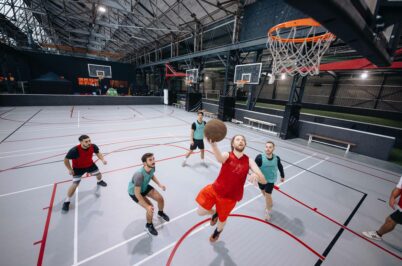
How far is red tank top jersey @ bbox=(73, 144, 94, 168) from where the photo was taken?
3.67 metres

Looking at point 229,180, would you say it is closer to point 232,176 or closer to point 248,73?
point 232,176

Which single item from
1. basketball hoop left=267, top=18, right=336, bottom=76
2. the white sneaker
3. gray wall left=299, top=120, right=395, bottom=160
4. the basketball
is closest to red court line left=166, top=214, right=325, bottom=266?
the white sneaker

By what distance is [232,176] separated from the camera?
8.11ft

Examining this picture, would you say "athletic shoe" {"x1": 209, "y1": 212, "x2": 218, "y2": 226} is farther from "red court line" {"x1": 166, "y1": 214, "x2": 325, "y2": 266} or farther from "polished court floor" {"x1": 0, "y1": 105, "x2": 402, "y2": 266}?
"red court line" {"x1": 166, "y1": 214, "x2": 325, "y2": 266}

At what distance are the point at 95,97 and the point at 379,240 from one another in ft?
72.8

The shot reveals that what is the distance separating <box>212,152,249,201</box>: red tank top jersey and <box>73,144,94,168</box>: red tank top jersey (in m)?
3.05

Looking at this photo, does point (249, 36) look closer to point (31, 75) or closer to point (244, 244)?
point (244, 244)

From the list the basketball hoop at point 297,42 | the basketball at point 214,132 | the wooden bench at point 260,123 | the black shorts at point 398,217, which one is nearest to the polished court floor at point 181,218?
the black shorts at point 398,217

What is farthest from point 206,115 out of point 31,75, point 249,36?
point 31,75

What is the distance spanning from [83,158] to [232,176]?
130 inches

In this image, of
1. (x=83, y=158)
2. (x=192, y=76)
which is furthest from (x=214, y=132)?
(x=192, y=76)

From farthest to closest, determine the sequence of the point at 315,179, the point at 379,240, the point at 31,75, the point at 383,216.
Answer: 1. the point at 31,75
2. the point at 315,179
3. the point at 383,216
4. the point at 379,240

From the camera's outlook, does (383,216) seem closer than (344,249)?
No

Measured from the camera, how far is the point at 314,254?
Result: 2973mm
